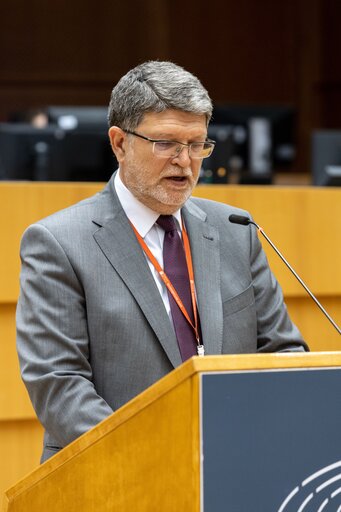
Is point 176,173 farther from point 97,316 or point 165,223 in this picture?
point 97,316

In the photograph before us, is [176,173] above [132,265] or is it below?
above

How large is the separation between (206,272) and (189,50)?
7.39 m

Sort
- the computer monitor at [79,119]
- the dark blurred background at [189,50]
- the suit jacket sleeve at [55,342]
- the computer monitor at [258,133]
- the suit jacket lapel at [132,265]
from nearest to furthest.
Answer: the suit jacket sleeve at [55,342] < the suit jacket lapel at [132,265] < the computer monitor at [79,119] < the computer monitor at [258,133] < the dark blurred background at [189,50]

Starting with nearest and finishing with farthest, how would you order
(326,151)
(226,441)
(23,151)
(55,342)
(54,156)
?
(226,441) → (55,342) → (54,156) → (23,151) → (326,151)

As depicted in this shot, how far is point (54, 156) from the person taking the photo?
470 centimetres

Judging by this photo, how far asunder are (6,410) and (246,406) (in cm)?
179

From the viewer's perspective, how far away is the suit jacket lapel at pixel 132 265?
6.44ft

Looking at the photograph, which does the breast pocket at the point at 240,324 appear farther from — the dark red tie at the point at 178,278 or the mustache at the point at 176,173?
the mustache at the point at 176,173

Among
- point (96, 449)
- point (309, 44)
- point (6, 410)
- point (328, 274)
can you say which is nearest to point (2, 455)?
point (6, 410)

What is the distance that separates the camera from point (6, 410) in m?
3.13

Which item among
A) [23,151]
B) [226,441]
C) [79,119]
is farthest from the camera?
[79,119]

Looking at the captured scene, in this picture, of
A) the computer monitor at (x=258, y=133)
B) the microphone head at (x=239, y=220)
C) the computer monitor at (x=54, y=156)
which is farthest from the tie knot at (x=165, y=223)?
the computer monitor at (x=258, y=133)

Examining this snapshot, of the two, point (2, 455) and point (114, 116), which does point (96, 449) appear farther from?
point (2, 455)

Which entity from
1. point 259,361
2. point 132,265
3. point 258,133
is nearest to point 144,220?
point 132,265
